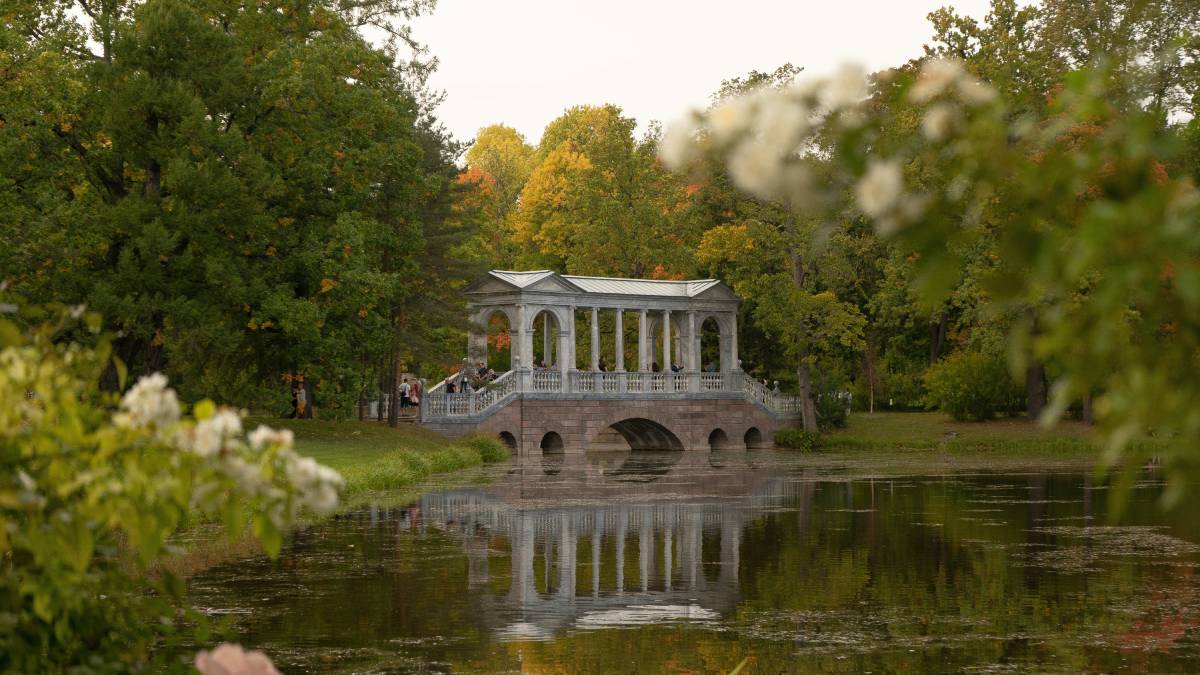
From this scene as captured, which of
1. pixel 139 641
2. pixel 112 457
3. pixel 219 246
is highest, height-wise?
pixel 219 246

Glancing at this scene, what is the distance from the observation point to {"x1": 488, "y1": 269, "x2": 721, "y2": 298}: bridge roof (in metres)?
52.6

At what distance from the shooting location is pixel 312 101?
3731 cm

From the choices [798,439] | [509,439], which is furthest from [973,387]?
[509,439]

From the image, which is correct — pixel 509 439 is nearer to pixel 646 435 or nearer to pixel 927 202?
pixel 646 435

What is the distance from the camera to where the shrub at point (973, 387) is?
51656mm

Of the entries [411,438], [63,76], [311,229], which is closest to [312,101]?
[311,229]

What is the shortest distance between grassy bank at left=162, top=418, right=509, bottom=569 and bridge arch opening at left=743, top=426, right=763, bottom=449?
12653mm

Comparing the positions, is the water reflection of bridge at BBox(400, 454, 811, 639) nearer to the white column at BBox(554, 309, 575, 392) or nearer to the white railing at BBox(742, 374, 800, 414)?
the white column at BBox(554, 309, 575, 392)

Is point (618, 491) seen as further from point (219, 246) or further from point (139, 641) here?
point (139, 641)

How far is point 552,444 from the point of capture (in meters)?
54.4

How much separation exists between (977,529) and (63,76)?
2165 centimetres

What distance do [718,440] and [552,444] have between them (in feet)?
21.8

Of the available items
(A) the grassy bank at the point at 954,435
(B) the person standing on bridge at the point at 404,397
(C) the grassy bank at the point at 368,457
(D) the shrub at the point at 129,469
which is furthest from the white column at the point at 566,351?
(D) the shrub at the point at 129,469

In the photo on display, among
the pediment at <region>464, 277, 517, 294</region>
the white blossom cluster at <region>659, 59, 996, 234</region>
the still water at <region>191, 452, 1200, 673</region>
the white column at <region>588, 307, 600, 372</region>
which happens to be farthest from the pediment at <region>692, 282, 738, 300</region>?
the white blossom cluster at <region>659, 59, 996, 234</region>
